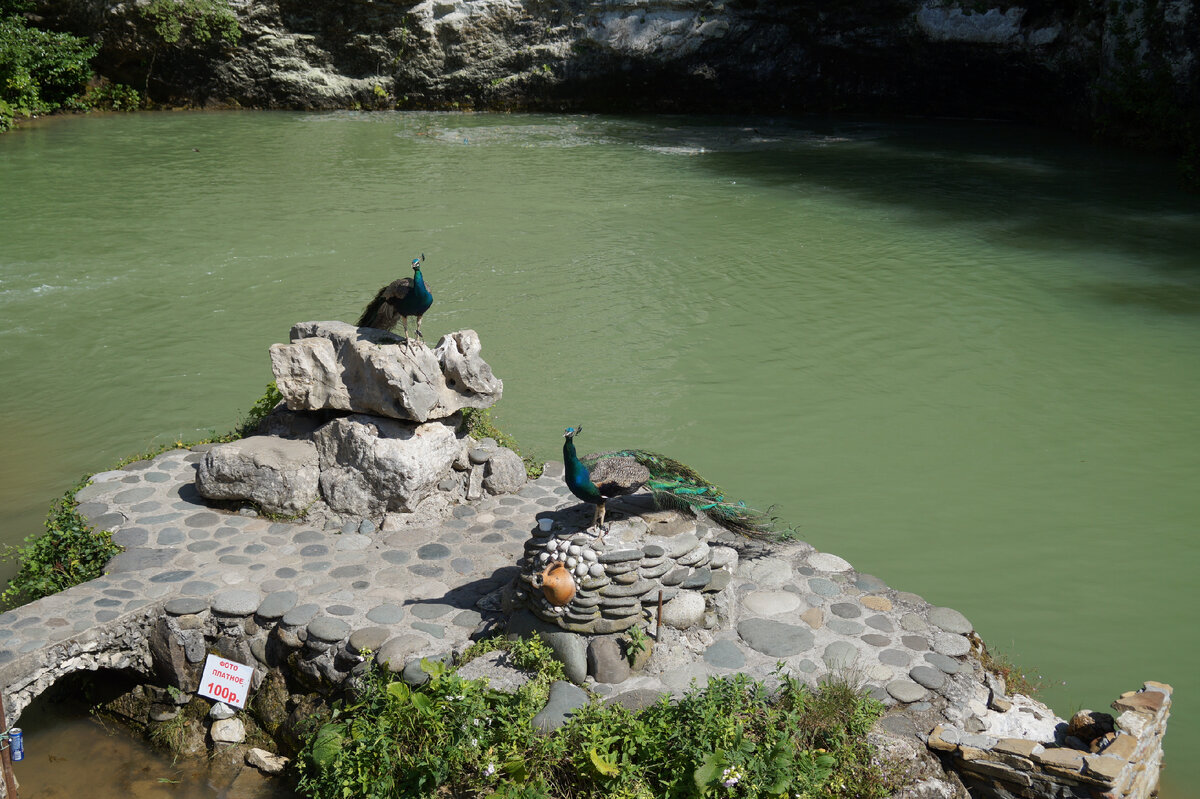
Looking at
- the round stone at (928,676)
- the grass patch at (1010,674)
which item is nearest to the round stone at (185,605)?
the round stone at (928,676)

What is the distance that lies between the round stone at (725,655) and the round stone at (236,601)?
3221 mm

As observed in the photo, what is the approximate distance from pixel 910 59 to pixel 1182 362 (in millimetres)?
18824

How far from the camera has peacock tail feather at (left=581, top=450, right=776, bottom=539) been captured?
21.9ft

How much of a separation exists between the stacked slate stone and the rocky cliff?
80.0 ft

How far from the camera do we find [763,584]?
289 inches

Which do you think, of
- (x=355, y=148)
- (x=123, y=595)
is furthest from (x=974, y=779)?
(x=355, y=148)

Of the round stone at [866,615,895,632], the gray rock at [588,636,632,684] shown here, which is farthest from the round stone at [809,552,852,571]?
the gray rock at [588,636,632,684]

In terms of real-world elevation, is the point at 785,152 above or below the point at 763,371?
above

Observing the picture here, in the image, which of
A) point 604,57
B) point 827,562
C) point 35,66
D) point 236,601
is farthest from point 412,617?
point 35,66

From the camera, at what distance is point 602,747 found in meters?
5.66

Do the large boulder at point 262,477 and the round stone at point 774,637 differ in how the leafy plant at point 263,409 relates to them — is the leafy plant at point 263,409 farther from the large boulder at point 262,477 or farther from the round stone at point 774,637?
the round stone at point 774,637

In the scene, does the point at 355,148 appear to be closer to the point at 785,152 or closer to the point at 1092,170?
the point at 785,152

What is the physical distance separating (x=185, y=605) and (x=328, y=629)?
112 centimetres

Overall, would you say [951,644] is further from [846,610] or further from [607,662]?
[607,662]
